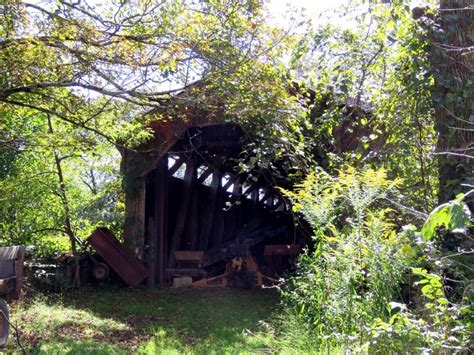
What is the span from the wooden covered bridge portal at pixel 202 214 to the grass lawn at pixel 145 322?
5.29ft

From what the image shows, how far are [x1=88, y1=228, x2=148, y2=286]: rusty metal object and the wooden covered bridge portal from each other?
15.4 inches

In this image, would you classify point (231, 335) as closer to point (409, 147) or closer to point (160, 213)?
point (409, 147)

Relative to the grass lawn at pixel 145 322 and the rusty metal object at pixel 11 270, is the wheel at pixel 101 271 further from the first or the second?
the rusty metal object at pixel 11 270

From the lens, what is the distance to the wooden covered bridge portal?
11.9 meters

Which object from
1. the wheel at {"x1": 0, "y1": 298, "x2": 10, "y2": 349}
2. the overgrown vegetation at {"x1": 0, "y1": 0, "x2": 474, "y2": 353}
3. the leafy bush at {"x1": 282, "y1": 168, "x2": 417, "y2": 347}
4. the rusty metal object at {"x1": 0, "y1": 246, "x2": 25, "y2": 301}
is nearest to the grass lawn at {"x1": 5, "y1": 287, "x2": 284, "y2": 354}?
the overgrown vegetation at {"x1": 0, "y1": 0, "x2": 474, "y2": 353}

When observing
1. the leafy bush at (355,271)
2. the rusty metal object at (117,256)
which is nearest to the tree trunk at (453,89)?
the leafy bush at (355,271)

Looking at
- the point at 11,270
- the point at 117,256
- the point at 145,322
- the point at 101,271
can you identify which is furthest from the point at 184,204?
the point at 11,270

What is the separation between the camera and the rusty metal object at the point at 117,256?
37.4 ft

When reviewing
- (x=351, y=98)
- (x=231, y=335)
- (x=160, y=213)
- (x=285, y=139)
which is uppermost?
(x=351, y=98)

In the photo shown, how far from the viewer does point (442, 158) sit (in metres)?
6.01

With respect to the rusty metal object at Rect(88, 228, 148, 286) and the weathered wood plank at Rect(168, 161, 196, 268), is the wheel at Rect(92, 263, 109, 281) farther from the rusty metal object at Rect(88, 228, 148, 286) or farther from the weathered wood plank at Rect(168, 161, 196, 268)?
the weathered wood plank at Rect(168, 161, 196, 268)

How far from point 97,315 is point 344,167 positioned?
4.53 metres

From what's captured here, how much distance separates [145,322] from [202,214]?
646cm

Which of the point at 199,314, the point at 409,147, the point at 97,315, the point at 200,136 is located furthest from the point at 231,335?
the point at 200,136
